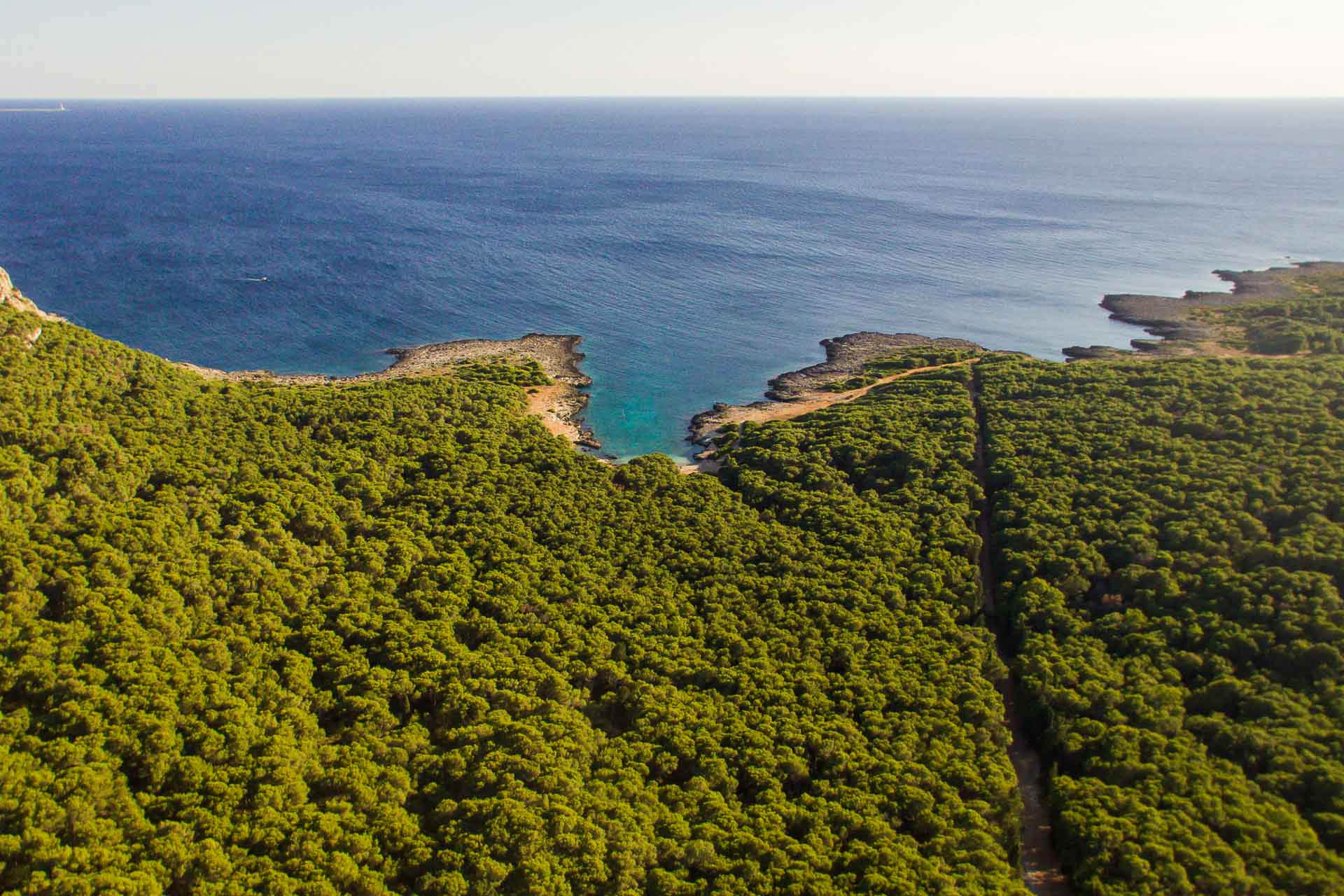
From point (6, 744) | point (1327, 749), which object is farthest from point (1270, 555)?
point (6, 744)

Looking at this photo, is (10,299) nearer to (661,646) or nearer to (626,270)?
(661,646)

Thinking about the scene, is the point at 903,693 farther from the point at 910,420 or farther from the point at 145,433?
the point at 145,433

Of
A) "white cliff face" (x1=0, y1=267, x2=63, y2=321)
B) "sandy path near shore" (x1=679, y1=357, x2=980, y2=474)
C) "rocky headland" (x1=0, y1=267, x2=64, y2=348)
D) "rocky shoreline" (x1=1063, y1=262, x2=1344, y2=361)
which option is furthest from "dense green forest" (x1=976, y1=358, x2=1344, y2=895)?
"white cliff face" (x1=0, y1=267, x2=63, y2=321)

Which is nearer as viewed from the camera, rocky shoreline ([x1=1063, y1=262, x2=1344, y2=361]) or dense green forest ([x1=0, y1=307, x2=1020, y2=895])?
dense green forest ([x1=0, y1=307, x2=1020, y2=895])

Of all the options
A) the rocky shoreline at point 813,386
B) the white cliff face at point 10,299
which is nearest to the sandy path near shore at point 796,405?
the rocky shoreline at point 813,386

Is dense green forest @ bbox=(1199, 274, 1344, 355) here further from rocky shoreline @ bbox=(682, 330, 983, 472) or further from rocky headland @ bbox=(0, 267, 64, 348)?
rocky headland @ bbox=(0, 267, 64, 348)

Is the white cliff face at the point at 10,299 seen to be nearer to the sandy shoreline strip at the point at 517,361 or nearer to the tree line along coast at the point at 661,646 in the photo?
the tree line along coast at the point at 661,646

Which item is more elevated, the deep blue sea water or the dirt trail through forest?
the deep blue sea water

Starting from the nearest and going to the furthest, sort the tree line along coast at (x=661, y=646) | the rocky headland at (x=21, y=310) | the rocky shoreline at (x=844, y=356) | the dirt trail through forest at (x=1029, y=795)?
the tree line along coast at (x=661, y=646) → the dirt trail through forest at (x=1029, y=795) → the rocky headland at (x=21, y=310) → the rocky shoreline at (x=844, y=356)
